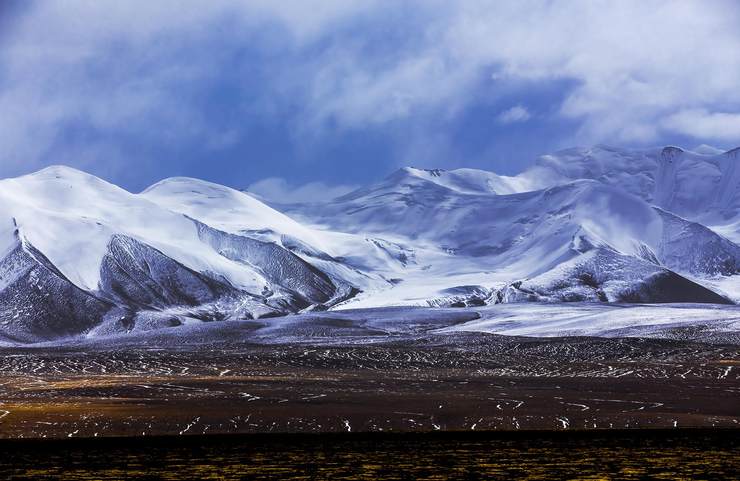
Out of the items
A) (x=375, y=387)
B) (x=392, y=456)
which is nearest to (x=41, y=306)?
(x=375, y=387)

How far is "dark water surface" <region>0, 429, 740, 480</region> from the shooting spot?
41.7 metres

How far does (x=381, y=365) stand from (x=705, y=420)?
150 ft

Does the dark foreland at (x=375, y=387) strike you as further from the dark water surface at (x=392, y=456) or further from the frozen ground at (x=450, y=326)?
the frozen ground at (x=450, y=326)

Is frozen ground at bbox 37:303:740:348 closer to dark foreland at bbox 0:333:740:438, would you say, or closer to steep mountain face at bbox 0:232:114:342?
steep mountain face at bbox 0:232:114:342

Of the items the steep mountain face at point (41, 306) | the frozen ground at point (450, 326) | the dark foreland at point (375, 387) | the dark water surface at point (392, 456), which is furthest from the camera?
the steep mountain face at point (41, 306)

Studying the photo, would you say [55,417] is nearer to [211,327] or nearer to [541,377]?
[541,377]

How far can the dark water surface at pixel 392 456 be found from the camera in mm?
41656

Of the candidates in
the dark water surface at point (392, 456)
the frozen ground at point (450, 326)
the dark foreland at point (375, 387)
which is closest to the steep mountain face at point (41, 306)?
the frozen ground at point (450, 326)

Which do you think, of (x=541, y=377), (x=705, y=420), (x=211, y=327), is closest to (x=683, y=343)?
(x=541, y=377)

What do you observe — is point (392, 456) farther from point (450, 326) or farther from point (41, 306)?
→ point (41, 306)

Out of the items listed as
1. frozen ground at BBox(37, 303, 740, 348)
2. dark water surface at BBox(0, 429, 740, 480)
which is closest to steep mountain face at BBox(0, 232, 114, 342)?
frozen ground at BBox(37, 303, 740, 348)

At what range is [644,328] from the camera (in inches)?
5659

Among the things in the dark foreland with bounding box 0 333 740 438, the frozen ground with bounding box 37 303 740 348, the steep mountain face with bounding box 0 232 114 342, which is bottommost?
the dark foreland with bounding box 0 333 740 438

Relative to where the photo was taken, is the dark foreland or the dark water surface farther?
the dark foreland
